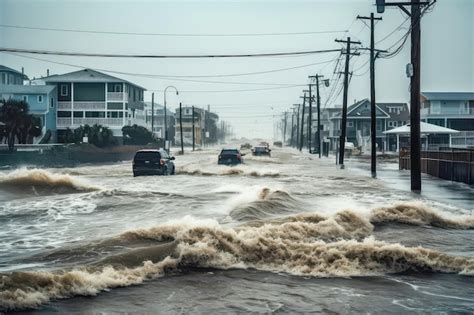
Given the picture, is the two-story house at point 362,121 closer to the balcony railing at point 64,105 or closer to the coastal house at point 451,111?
the coastal house at point 451,111

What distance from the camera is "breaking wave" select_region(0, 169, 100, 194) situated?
2536cm

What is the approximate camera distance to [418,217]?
15.6 metres

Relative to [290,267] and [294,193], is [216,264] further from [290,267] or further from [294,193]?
[294,193]

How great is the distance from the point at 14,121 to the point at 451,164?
124 feet

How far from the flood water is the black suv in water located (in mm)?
12593

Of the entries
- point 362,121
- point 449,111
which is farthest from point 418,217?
point 362,121

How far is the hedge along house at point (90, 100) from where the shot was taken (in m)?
72.4

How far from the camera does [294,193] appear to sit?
2320 centimetres

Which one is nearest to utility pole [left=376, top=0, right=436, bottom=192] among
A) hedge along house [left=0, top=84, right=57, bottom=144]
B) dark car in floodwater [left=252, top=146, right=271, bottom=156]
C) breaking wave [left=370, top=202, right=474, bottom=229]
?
breaking wave [left=370, top=202, right=474, bottom=229]

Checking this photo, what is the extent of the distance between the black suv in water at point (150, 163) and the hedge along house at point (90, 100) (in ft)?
140

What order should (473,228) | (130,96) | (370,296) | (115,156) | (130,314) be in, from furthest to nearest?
(130,96) < (115,156) < (473,228) < (370,296) < (130,314)

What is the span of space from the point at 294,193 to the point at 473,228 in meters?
9.52

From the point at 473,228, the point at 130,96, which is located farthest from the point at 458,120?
the point at 473,228

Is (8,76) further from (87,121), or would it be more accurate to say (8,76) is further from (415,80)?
(415,80)
